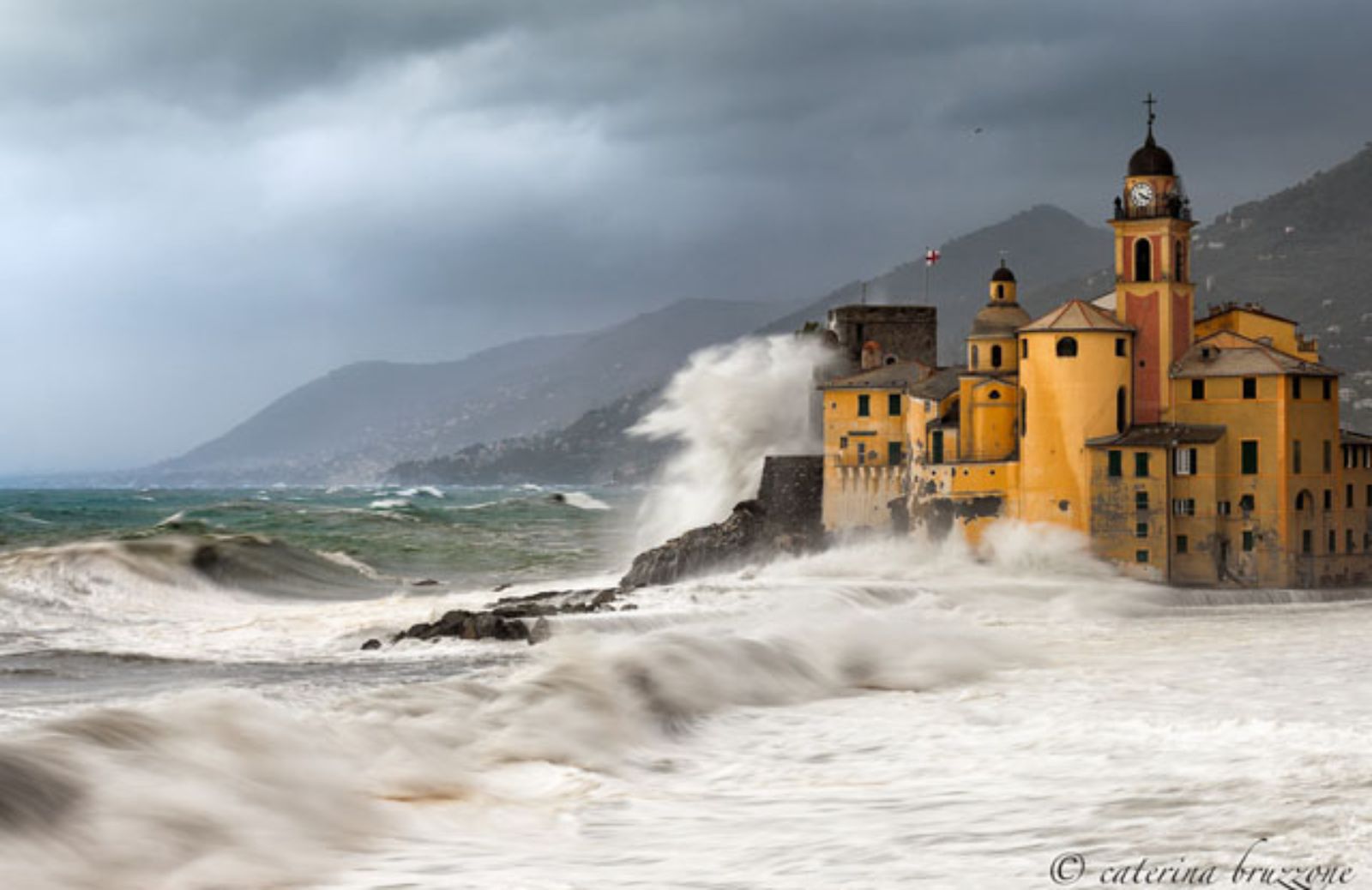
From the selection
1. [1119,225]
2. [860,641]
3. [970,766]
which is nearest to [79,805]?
[970,766]

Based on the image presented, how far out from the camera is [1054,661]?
2859cm

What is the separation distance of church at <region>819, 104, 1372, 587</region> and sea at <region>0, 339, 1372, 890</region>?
1.97 metres

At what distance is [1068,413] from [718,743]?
1057 inches

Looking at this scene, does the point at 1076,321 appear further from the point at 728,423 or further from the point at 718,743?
the point at 718,743

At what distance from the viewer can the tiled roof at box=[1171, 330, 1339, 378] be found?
44281 millimetres

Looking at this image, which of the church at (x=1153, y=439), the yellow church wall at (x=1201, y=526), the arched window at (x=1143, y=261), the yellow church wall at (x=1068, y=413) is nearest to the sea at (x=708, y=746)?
the yellow church wall at (x=1201, y=526)

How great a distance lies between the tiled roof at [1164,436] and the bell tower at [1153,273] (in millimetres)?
727

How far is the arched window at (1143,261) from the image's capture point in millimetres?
46625

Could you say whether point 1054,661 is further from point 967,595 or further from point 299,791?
point 299,791

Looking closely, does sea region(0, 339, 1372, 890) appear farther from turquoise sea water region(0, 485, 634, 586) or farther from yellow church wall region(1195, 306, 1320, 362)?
turquoise sea water region(0, 485, 634, 586)

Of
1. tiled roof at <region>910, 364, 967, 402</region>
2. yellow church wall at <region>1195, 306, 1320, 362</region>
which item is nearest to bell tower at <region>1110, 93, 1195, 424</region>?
yellow church wall at <region>1195, 306, 1320, 362</region>

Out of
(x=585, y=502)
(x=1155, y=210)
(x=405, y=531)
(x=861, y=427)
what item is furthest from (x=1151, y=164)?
(x=585, y=502)

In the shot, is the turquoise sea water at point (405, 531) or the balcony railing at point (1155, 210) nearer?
the balcony railing at point (1155, 210)

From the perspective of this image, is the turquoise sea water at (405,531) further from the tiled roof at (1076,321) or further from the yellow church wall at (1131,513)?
the yellow church wall at (1131,513)
